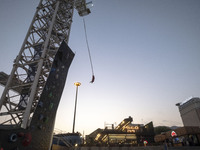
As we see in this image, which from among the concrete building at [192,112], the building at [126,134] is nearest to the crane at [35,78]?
the building at [126,134]

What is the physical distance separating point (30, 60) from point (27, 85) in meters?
3.22

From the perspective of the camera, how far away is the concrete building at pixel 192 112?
4894 centimetres

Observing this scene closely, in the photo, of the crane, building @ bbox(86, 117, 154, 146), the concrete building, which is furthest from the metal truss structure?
the concrete building

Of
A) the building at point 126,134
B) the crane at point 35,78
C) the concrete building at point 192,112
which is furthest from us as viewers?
the concrete building at point 192,112

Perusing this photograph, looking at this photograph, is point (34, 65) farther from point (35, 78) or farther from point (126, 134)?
point (126, 134)

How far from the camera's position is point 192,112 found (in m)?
51.5

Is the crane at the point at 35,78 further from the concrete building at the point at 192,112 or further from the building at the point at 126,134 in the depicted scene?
the concrete building at the point at 192,112

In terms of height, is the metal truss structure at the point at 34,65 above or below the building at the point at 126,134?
above

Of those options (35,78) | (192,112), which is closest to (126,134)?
(35,78)

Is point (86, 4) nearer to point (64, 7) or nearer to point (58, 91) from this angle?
point (64, 7)

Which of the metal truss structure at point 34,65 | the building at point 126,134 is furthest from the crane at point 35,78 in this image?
the building at point 126,134

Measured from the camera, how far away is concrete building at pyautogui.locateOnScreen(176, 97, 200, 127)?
48938mm

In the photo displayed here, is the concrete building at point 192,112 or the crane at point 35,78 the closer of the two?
the crane at point 35,78

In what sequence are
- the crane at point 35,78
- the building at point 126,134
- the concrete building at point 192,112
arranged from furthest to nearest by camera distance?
the concrete building at point 192,112 < the building at point 126,134 < the crane at point 35,78
